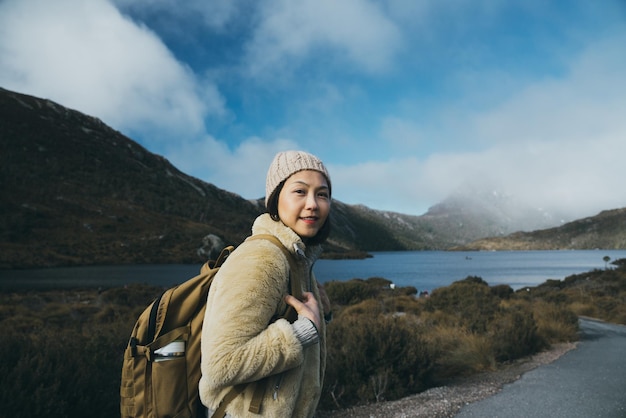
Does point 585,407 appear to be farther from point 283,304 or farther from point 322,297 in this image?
point 283,304

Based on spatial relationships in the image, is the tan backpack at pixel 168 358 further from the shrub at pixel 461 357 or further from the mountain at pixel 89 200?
the mountain at pixel 89 200

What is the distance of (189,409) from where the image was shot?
4.40 ft

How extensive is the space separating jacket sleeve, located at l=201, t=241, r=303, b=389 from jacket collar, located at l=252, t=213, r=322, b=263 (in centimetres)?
16

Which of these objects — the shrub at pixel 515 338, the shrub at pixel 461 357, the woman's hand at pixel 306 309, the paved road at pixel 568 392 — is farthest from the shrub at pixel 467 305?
the woman's hand at pixel 306 309

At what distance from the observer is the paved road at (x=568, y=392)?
450 cm

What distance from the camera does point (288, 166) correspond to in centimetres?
152

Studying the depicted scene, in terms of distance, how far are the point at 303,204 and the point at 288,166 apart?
0.16 metres

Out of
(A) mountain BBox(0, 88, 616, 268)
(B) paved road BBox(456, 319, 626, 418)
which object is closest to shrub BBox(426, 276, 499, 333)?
(B) paved road BBox(456, 319, 626, 418)

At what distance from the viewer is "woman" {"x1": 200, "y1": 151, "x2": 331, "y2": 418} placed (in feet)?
3.72

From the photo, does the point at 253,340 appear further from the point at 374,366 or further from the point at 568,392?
the point at 568,392

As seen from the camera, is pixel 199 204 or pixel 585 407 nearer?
pixel 585 407

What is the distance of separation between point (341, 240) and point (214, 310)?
160 m

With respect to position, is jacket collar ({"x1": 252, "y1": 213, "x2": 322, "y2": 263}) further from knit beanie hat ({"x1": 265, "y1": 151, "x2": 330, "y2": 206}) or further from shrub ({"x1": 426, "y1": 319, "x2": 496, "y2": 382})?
shrub ({"x1": 426, "y1": 319, "x2": 496, "y2": 382})

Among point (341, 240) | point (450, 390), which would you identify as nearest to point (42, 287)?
point (450, 390)
